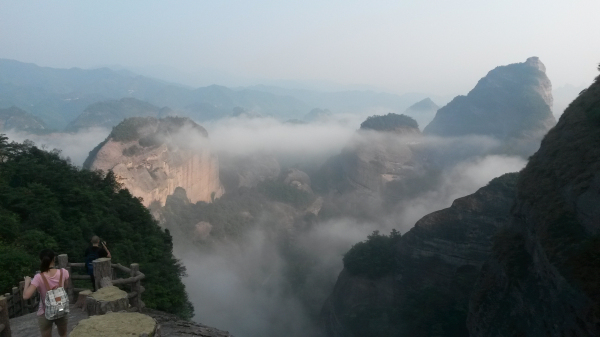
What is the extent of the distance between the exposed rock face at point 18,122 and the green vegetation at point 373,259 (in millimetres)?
116516

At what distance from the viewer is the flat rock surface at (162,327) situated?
23.2 feet

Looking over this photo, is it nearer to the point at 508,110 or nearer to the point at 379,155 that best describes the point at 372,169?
the point at 379,155

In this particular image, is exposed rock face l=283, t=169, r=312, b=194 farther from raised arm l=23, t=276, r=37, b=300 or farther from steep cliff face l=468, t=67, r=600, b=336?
raised arm l=23, t=276, r=37, b=300

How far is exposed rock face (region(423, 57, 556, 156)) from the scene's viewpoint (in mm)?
86125

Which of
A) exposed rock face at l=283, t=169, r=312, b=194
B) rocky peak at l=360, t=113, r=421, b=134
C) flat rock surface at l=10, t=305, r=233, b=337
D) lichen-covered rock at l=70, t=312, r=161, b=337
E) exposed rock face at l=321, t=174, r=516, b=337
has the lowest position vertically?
exposed rock face at l=321, t=174, r=516, b=337

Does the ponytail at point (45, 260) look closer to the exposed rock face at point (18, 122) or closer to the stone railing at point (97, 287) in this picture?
the stone railing at point (97, 287)

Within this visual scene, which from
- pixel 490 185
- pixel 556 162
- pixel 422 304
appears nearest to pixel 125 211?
pixel 422 304

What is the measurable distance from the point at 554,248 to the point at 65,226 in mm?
17710

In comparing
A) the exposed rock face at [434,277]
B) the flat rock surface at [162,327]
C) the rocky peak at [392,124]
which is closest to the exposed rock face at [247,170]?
the rocky peak at [392,124]

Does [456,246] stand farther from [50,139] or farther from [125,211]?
[50,139]

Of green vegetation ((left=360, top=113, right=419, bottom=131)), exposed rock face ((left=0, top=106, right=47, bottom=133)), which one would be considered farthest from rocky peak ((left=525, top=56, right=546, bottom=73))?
exposed rock face ((left=0, top=106, right=47, bottom=133))

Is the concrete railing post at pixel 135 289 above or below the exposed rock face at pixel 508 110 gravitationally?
below

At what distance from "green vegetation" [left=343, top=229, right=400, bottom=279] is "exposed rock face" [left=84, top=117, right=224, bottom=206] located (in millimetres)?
24218

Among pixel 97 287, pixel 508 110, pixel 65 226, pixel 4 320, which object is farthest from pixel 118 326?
pixel 508 110
